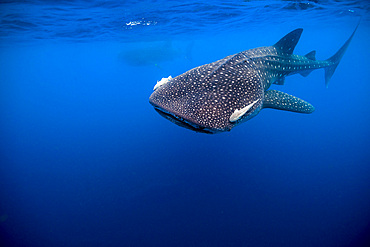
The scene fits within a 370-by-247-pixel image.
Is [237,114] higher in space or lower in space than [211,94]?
lower

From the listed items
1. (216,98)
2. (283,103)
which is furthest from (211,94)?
(283,103)

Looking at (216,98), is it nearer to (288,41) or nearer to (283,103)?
(283,103)

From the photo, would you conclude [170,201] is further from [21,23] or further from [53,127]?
[53,127]

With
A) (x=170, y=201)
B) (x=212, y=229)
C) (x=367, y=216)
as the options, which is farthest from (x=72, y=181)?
(x=367, y=216)

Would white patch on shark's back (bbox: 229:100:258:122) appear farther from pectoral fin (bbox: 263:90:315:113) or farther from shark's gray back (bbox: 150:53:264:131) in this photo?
pectoral fin (bbox: 263:90:315:113)

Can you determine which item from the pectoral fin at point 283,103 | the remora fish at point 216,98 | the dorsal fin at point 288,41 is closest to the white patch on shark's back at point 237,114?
the remora fish at point 216,98

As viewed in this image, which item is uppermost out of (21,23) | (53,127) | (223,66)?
(21,23)

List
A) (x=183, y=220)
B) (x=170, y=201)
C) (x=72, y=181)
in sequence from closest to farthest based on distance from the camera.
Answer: (x=183, y=220), (x=170, y=201), (x=72, y=181)

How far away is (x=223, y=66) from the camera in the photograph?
11.0 ft

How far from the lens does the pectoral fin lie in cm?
404

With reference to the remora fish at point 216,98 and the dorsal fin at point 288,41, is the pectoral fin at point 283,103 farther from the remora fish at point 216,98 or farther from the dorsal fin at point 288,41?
the dorsal fin at point 288,41

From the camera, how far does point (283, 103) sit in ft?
13.7

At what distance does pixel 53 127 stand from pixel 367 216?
31313 millimetres

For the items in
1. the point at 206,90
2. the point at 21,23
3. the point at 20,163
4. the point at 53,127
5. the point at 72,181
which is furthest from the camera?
the point at 53,127
